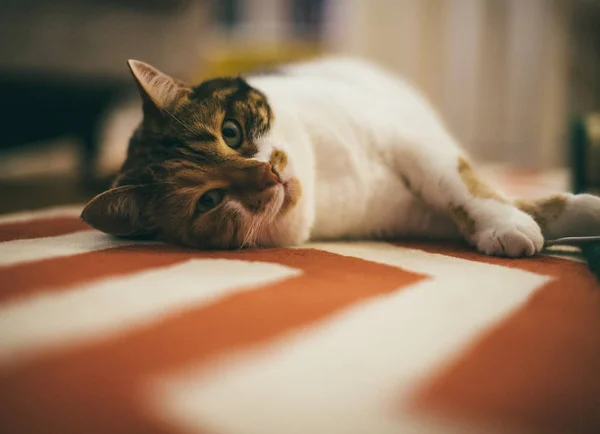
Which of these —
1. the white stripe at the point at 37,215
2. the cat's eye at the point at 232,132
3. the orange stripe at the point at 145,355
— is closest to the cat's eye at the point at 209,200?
the cat's eye at the point at 232,132

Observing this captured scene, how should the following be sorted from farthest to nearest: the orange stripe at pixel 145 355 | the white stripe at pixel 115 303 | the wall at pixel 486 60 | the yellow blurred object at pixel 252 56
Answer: the yellow blurred object at pixel 252 56 → the wall at pixel 486 60 → the white stripe at pixel 115 303 → the orange stripe at pixel 145 355

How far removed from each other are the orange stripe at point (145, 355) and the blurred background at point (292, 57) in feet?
4.16

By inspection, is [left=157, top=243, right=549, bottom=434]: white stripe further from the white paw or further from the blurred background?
the blurred background

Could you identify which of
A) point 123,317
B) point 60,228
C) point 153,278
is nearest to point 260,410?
point 123,317

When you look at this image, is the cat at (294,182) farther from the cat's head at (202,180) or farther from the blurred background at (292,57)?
the blurred background at (292,57)

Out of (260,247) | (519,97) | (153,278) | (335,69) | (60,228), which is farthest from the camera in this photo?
(519,97)

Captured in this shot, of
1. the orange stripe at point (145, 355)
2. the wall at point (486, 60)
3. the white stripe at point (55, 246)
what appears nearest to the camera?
the orange stripe at point (145, 355)

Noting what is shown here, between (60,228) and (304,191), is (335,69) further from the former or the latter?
(60,228)

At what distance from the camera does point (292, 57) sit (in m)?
3.91

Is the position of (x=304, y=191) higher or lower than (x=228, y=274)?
higher

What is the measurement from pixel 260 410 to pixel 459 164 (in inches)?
28.7

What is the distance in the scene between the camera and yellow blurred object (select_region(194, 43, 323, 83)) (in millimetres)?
3756

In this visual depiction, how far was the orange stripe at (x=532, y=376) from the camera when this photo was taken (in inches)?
15.6

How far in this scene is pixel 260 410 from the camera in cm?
40
